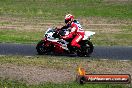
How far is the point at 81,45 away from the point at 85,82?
6341 millimetres

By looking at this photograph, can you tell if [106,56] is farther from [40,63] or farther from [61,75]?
[61,75]

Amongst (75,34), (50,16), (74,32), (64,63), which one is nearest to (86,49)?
(75,34)

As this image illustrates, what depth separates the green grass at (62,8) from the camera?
40.8 meters

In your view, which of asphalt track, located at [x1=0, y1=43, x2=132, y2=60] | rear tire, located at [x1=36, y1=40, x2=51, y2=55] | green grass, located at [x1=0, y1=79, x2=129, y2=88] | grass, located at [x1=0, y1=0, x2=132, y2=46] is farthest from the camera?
grass, located at [x1=0, y1=0, x2=132, y2=46]

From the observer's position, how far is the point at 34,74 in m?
16.8

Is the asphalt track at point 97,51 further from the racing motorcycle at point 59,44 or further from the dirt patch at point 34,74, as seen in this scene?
the dirt patch at point 34,74

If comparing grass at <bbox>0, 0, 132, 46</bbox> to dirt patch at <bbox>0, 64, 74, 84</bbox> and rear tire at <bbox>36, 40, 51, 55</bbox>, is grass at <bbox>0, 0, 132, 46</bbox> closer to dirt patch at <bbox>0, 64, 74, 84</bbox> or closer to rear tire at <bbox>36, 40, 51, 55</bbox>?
rear tire at <bbox>36, 40, 51, 55</bbox>

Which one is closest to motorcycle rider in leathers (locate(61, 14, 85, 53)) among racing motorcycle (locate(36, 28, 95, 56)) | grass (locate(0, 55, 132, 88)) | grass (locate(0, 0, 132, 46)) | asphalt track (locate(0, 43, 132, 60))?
racing motorcycle (locate(36, 28, 95, 56))

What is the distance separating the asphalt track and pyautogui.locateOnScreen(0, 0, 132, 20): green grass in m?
15.0

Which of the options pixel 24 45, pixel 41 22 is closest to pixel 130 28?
pixel 41 22

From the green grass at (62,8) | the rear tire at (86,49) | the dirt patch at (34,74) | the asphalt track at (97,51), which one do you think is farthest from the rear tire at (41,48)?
the green grass at (62,8)

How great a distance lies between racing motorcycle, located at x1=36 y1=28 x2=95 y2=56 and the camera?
21.3 meters

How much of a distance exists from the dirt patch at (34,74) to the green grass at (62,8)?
822 inches

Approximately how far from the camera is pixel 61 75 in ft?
54.9
